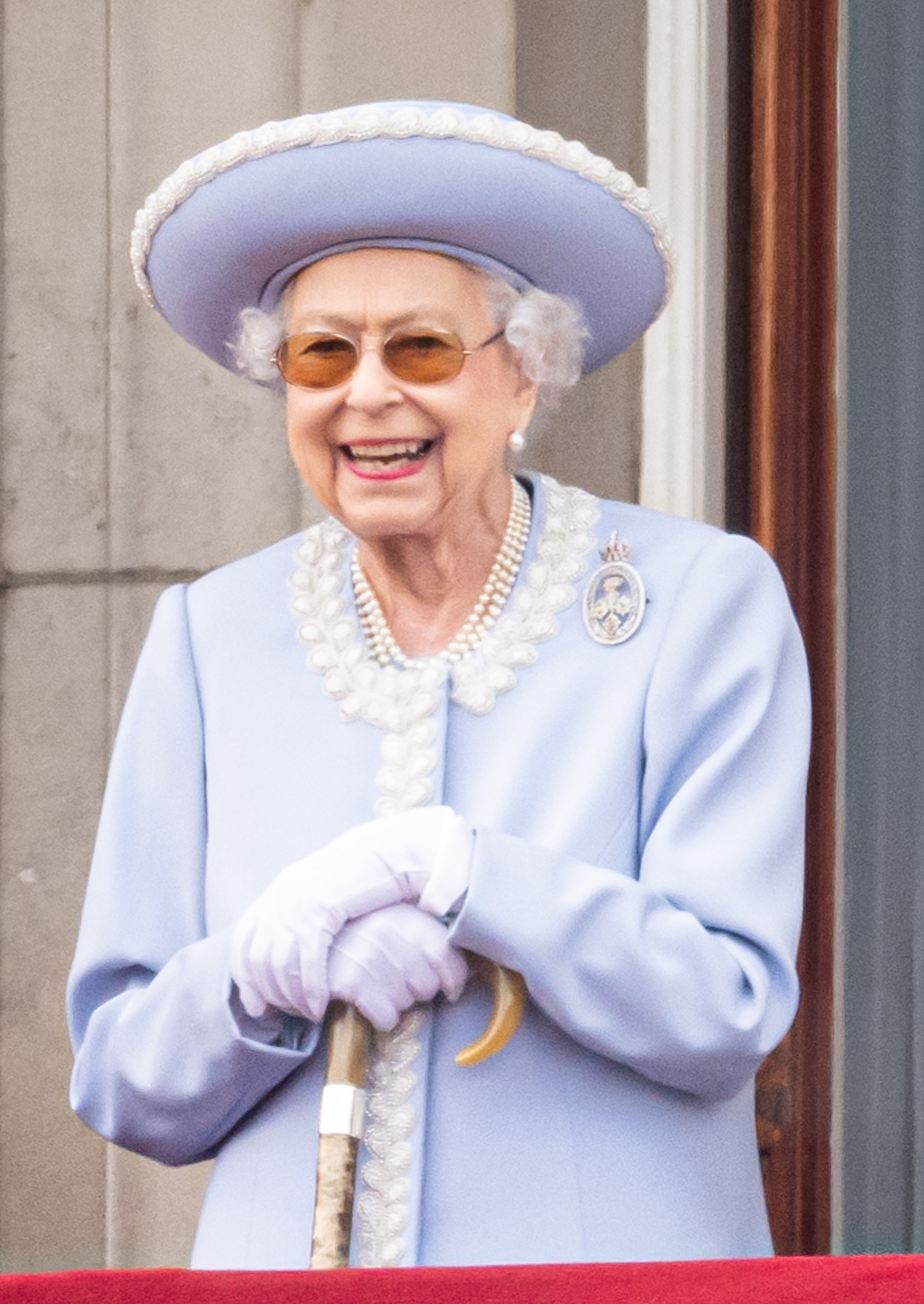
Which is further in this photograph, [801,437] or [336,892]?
[801,437]

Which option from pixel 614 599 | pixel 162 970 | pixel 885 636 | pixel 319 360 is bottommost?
pixel 162 970

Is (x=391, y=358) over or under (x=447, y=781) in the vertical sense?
over

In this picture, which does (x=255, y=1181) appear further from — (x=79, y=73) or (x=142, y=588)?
(x=79, y=73)

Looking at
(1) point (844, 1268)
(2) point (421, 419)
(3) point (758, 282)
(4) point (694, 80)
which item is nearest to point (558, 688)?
(2) point (421, 419)

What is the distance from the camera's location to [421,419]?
2021 millimetres

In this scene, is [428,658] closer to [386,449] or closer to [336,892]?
[386,449]

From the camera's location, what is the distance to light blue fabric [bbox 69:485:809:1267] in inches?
75.3

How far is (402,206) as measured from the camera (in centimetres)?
200

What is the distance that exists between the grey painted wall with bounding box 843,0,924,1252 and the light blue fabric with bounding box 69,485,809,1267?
0.49 m

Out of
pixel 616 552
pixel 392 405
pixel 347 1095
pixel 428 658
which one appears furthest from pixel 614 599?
pixel 347 1095

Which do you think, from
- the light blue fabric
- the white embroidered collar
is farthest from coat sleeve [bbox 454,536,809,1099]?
the white embroidered collar

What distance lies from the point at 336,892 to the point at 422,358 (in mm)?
514

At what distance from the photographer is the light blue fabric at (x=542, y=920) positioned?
6.28 ft

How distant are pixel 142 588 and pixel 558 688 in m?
1.08
